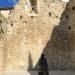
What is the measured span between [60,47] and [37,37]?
1347 mm

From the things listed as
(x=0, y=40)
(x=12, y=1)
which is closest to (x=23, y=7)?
(x=12, y=1)

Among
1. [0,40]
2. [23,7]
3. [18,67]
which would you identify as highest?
[23,7]

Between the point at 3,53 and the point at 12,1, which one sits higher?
the point at 12,1

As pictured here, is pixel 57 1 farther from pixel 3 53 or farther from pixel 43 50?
pixel 3 53

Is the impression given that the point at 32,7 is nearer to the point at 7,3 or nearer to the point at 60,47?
the point at 7,3

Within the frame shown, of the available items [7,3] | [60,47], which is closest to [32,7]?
[7,3]

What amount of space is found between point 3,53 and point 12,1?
2.73 m

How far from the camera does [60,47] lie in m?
20.7

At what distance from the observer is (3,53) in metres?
19.6

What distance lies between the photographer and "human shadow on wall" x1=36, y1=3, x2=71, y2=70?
20422 mm

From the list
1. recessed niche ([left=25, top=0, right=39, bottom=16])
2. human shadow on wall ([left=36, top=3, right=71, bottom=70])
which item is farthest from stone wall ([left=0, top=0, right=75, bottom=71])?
recessed niche ([left=25, top=0, right=39, bottom=16])

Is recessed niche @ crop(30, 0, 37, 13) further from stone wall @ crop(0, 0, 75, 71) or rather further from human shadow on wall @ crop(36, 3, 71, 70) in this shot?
human shadow on wall @ crop(36, 3, 71, 70)

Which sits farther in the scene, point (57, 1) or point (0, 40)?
point (57, 1)

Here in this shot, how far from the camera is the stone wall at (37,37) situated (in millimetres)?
19906
